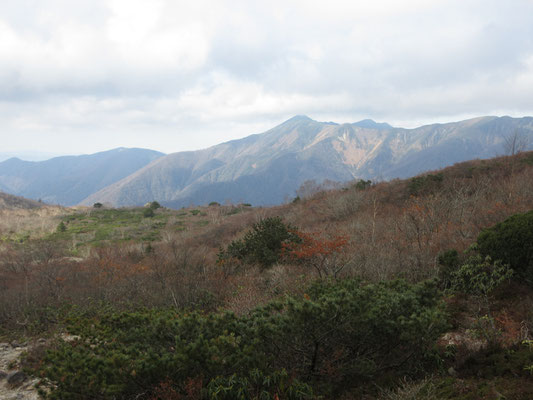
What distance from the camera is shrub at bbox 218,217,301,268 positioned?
11448 millimetres

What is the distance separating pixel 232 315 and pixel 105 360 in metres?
1.38

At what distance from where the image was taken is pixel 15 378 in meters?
5.34

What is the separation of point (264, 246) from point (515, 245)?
25.7 ft

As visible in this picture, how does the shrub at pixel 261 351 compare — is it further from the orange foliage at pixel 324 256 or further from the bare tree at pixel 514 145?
the bare tree at pixel 514 145

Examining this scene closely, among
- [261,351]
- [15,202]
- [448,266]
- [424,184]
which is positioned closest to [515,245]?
[448,266]

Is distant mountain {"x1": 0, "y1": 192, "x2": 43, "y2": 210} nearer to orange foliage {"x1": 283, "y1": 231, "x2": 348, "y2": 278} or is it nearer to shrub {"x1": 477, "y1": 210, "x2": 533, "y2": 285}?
orange foliage {"x1": 283, "y1": 231, "x2": 348, "y2": 278}

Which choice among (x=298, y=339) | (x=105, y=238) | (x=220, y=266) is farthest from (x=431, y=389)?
(x=105, y=238)

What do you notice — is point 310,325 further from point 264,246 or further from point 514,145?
point 514,145

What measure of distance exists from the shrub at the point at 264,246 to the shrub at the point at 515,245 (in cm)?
668

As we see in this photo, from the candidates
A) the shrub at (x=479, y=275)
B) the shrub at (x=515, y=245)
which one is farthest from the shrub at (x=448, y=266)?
the shrub at (x=515, y=245)

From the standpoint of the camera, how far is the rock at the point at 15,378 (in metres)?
5.30

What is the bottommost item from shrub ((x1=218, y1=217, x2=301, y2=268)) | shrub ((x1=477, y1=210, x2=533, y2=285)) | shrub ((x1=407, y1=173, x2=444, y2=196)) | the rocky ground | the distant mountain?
the rocky ground

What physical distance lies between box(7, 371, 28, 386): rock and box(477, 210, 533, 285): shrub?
867 cm

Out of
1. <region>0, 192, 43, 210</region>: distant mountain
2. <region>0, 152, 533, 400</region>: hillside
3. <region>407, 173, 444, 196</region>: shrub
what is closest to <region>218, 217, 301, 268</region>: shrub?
<region>0, 152, 533, 400</region>: hillside
